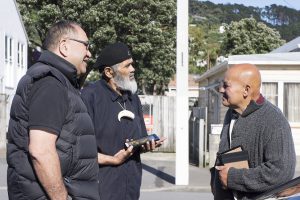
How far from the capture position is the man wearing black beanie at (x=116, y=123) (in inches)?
A: 198

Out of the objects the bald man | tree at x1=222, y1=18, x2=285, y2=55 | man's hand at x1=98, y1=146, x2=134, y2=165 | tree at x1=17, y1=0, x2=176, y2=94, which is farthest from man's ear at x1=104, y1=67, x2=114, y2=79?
tree at x1=222, y1=18, x2=285, y2=55

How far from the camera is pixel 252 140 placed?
4258 millimetres

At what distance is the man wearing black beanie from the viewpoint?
16.5 ft

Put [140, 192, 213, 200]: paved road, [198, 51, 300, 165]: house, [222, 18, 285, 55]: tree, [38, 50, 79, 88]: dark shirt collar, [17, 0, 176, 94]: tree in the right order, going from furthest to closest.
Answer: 1. [222, 18, 285, 55]: tree
2. [17, 0, 176, 94]: tree
3. [198, 51, 300, 165]: house
4. [140, 192, 213, 200]: paved road
5. [38, 50, 79, 88]: dark shirt collar

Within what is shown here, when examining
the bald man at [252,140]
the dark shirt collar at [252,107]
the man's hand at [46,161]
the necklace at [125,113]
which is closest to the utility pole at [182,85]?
the necklace at [125,113]

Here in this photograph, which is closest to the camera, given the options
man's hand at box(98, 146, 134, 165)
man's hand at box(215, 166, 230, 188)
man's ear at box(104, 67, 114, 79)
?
man's hand at box(215, 166, 230, 188)

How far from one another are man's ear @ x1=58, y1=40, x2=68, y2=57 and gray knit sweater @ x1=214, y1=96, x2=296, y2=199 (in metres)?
1.27

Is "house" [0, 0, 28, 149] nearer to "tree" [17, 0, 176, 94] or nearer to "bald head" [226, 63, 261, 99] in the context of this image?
"tree" [17, 0, 176, 94]

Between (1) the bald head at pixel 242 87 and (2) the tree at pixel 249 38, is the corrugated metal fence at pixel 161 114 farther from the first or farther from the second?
(2) the tree at pixel 249 38

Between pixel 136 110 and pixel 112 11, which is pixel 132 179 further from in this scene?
pixel 112 11

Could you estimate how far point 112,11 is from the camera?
3362 cm

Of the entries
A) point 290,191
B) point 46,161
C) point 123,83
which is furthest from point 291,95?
point 46,161

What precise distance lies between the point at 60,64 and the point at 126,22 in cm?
3001

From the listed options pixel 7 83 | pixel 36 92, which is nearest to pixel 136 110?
pixel 36 92
